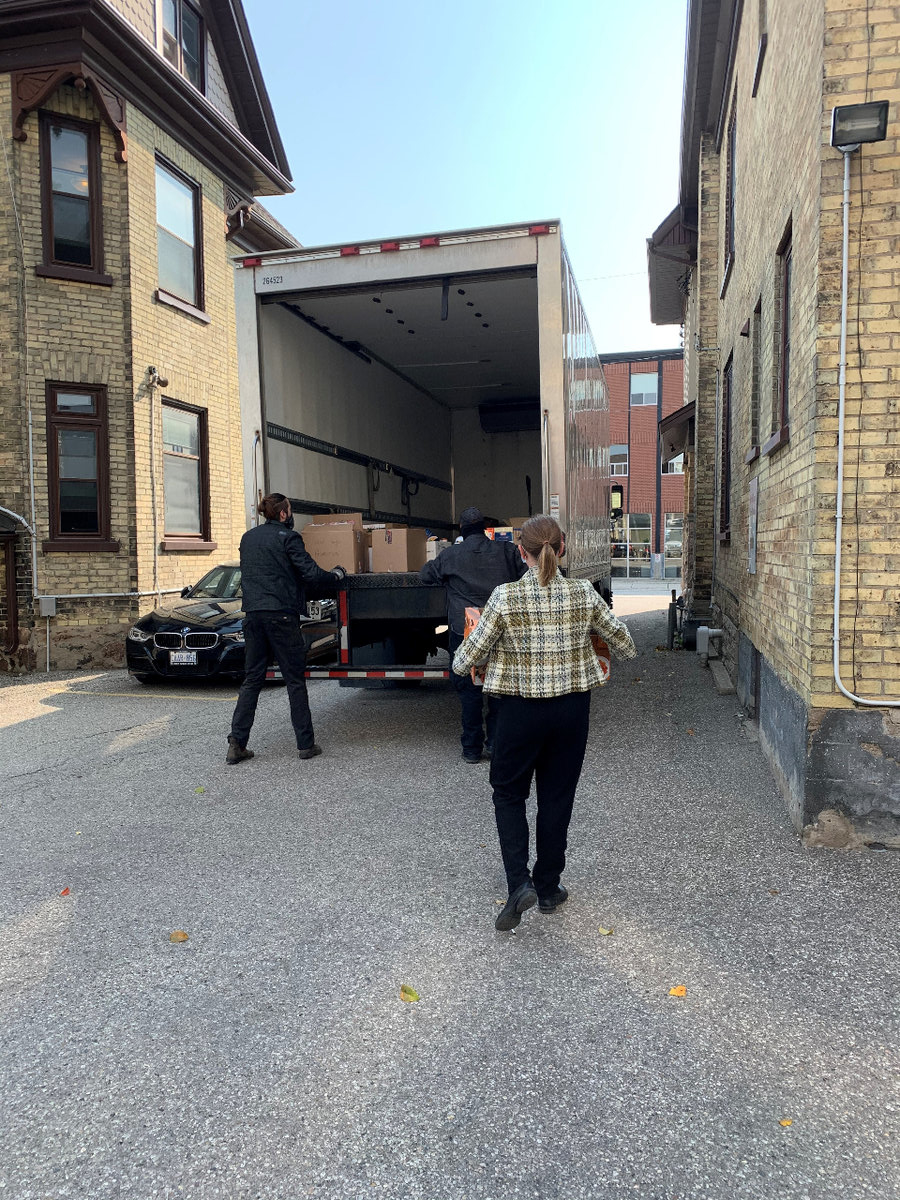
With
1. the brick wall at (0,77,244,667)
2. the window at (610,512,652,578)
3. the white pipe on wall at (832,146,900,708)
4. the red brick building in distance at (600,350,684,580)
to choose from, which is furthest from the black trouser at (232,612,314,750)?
the window at (610,512,652,578)

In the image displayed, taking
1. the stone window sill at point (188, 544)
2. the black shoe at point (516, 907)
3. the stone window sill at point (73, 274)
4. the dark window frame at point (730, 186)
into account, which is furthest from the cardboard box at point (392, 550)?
the stone window sill at point (73, 274)

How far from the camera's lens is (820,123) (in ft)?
14.9

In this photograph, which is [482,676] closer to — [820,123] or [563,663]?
[563,663]

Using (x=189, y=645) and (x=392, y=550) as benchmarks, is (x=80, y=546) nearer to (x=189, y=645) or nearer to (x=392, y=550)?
(x=189, y=645)

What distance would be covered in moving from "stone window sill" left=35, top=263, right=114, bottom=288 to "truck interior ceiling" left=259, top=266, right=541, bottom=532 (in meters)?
4.71

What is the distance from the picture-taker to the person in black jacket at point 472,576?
21.1 ft

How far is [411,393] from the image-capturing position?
435 inches

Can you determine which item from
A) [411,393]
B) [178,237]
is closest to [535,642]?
[411,393]

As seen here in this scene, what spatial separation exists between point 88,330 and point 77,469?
6.23ft

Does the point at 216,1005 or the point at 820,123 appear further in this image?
the point at 820,123

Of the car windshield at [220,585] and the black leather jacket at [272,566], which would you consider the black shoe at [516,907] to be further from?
the car windshield at [220,585]

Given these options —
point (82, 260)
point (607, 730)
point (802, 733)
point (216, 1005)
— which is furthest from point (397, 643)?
point (82, 260)

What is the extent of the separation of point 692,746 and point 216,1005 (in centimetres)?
458

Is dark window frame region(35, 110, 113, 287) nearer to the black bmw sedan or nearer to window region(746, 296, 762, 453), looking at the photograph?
the black bmw sedan
